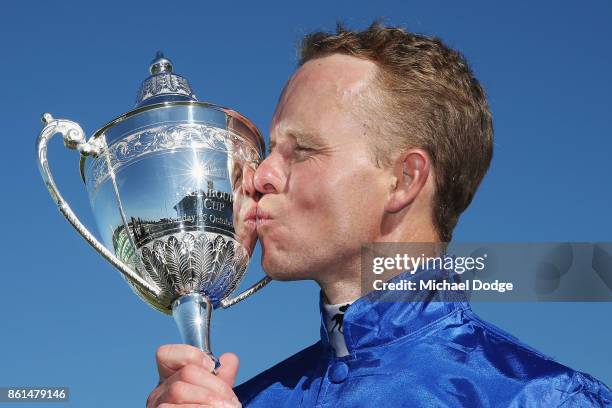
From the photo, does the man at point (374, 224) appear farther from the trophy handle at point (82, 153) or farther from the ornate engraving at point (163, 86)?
the ornate engraving at point (163, 86)

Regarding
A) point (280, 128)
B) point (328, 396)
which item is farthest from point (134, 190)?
point (328, 396)

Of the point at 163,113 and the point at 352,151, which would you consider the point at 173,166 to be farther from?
the point at 352,151

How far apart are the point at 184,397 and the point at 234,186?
124 centimetres

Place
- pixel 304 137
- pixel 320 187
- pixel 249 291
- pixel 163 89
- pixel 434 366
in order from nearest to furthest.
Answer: pixel 434 366 < pixel 320 187 < pixel 304 137 < pixel 249 291 < pixel 163 89

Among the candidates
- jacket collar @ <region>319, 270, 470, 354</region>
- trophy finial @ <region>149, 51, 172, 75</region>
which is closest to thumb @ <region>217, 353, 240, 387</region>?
jacket collar @ <region>319, 270, 470, 354</region>

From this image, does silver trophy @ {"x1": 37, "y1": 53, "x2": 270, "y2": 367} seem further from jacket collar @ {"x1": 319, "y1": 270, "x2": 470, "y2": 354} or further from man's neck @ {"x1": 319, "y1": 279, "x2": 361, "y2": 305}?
jacket collar @ {"x1": 319, "y1": 270, "x2": 470, "y2": 354}

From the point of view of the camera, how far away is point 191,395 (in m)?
3.56

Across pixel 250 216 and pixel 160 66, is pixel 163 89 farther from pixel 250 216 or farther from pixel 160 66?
pixel 250 216

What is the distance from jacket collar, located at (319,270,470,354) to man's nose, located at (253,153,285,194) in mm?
645

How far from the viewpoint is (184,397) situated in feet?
11.7

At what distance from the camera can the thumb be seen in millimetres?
3910

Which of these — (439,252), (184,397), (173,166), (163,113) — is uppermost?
(163,113)

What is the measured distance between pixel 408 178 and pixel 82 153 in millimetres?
1658

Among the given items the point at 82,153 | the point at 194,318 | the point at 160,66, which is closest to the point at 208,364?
the point at 194,318
